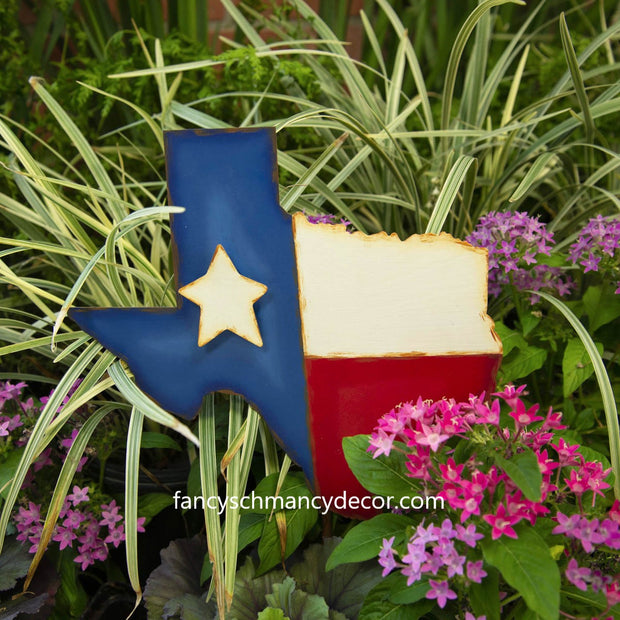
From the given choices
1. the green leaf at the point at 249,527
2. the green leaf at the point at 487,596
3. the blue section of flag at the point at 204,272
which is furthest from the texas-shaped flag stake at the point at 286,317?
the green leaf at the point at 487,596

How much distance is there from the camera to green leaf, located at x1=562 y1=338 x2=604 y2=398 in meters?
0.79

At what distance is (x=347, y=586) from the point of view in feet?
2.40

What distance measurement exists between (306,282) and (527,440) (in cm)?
30

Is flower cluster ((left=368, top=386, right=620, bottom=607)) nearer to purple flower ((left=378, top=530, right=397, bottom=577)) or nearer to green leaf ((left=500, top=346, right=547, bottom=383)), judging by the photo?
purple flower ((left=378, top=530, right=397, bottom=577))

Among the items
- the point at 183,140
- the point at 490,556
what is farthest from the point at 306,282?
the point at 490,556

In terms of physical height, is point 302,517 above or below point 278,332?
below

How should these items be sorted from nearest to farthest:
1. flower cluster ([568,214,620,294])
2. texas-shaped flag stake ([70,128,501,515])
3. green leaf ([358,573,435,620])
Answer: green leaf ([358,573,435,620]) → texas-shaped flag stake ([70,128,501,515]) → flower cluster ([568,214,620,294])

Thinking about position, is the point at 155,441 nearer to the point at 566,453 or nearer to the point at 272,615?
the point at 272,615

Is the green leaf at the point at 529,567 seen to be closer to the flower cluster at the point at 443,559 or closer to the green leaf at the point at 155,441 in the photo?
the flower cluster at the point at 443,559

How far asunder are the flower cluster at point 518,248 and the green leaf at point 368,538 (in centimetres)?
38

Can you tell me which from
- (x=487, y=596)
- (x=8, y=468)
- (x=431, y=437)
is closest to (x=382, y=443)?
(x=431, y=437)

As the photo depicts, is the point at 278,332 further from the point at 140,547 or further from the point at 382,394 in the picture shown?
the point at 140,547

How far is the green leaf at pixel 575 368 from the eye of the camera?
790mm

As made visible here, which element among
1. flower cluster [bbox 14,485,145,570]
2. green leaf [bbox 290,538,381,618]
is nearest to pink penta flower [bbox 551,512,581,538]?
green leaf [bbox 290,538,381,618]
